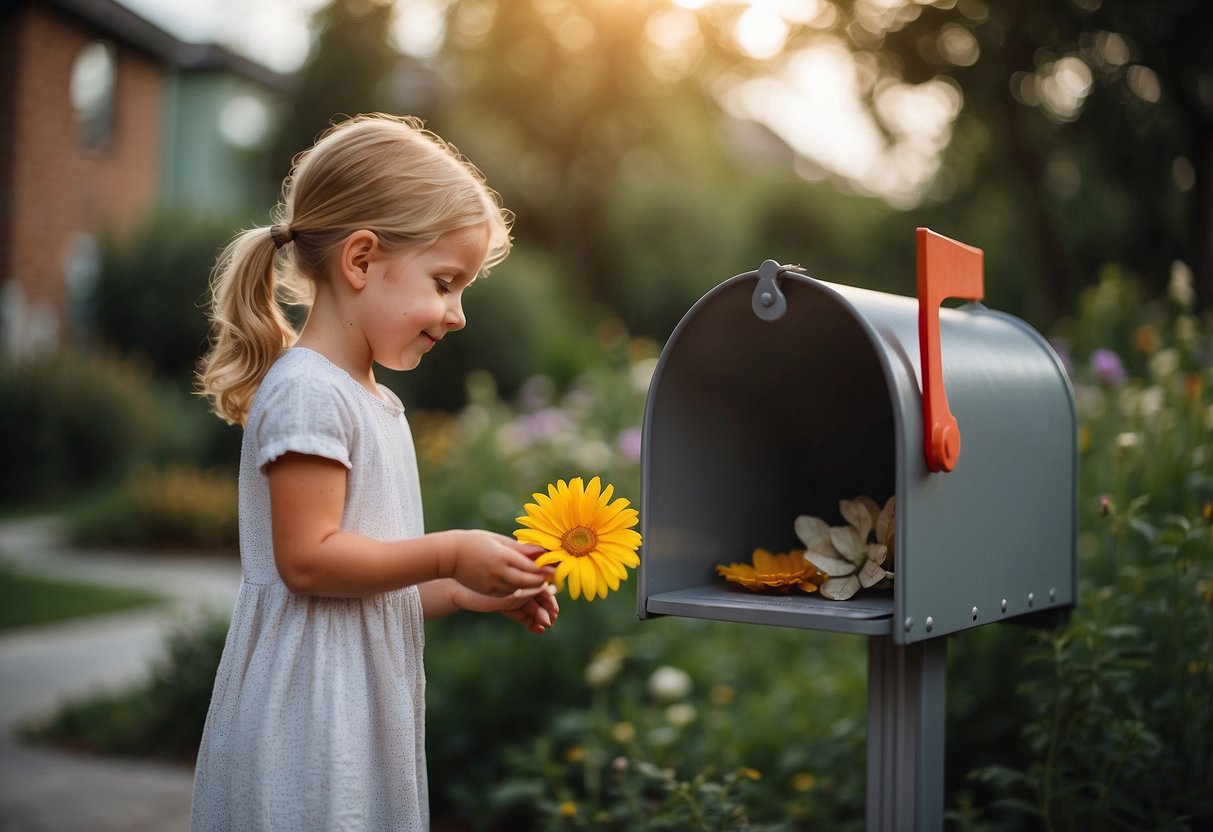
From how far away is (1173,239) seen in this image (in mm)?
8109

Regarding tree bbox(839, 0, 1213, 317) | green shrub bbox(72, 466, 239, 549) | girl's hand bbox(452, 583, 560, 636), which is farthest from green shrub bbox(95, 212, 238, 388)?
girl's hand bbox(452, 583, 560, 636)

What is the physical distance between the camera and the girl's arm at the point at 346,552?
59.1 inches

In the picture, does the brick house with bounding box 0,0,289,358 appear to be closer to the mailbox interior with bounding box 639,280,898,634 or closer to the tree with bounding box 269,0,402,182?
the tree with bounding box 269,0,402,182

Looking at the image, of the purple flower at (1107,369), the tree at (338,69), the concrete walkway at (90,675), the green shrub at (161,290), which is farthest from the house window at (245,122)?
the purple flower at (1107,369)

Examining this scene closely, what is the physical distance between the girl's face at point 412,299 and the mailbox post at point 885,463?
37 centimetres

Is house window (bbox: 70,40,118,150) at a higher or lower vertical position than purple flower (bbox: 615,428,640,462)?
higher

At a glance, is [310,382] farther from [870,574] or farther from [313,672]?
[870,574]

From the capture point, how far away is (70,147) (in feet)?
46.5

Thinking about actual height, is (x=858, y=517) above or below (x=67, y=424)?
below

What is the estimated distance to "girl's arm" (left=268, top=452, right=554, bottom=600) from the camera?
1.50 m

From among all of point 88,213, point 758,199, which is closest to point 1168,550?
point 88,213

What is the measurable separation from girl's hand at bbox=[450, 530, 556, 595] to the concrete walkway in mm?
2182

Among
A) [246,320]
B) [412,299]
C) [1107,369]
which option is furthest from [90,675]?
[1107,369]

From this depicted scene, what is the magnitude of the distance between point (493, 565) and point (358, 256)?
0.53 m
